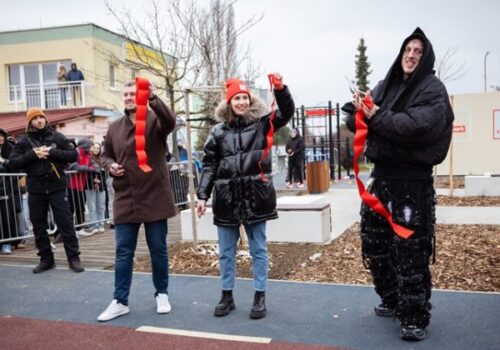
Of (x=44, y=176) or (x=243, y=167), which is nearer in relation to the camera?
(x=243, y=167)

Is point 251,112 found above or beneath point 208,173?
above

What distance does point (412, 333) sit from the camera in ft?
12.1

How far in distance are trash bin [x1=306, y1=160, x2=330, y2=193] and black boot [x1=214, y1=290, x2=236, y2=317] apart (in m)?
10.3

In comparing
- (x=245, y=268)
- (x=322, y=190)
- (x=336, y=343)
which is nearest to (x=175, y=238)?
(x=245, y=268)

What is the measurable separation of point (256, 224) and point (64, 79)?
20046 mm

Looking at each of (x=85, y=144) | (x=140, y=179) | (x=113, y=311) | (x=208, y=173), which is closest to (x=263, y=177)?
(x=208, y=173)

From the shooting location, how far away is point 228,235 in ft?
14.7

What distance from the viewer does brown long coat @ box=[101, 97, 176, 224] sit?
4.51m

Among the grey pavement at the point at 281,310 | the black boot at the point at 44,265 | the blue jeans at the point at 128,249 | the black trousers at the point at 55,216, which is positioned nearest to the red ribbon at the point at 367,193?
the grey pavement at the point at 281,310

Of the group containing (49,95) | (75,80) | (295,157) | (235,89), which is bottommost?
(295,157)

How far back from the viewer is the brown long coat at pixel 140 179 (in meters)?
4.51

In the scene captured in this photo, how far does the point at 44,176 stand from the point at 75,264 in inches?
45.3

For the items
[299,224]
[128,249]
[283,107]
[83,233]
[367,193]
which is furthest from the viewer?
[83,233]

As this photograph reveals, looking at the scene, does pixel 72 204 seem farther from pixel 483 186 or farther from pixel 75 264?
pixel 483 186
